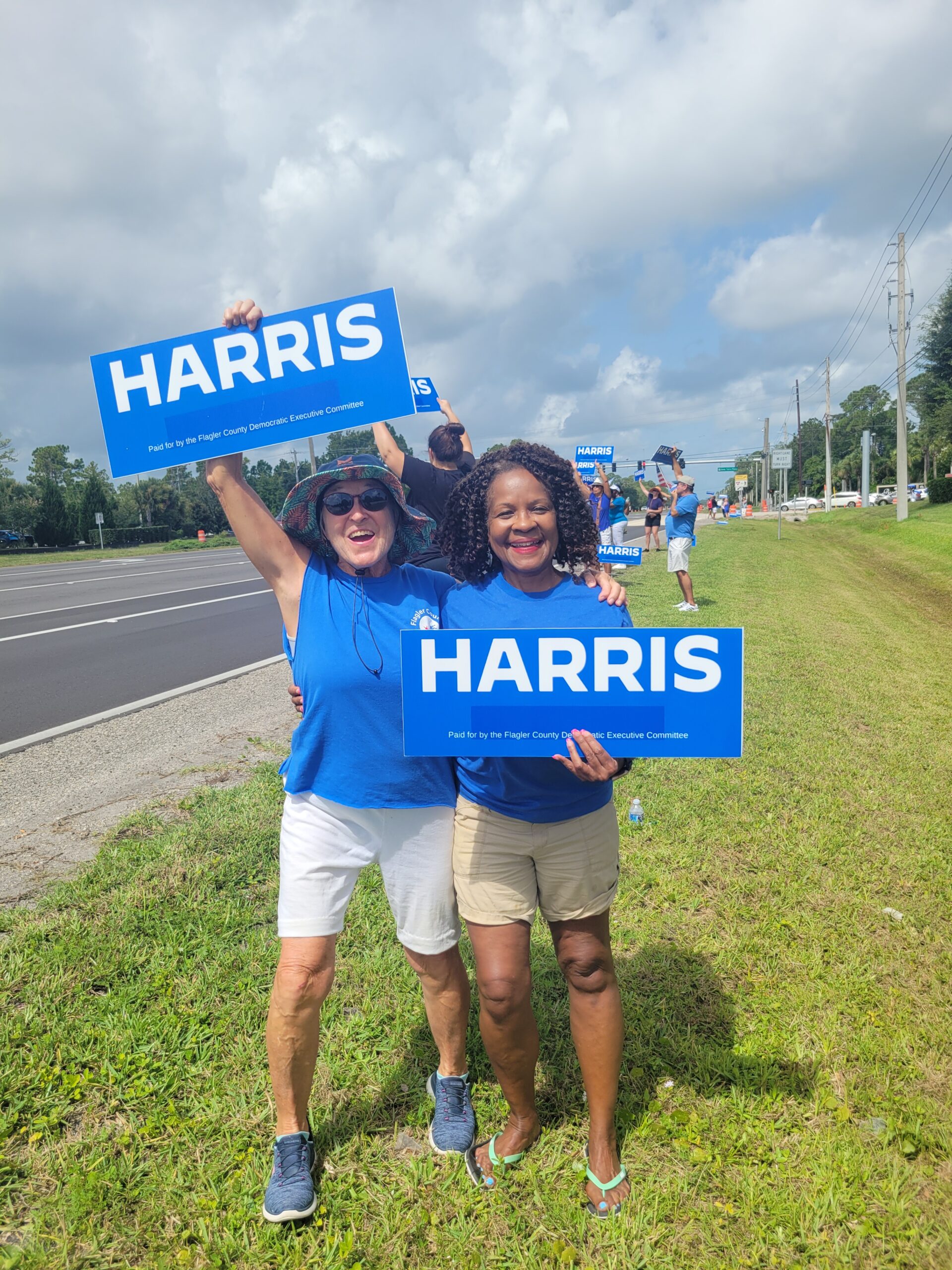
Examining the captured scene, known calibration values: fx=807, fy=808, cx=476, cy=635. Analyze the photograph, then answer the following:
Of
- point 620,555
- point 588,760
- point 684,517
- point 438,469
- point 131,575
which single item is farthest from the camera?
point 131,575

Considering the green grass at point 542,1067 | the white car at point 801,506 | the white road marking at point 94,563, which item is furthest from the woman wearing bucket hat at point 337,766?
the white car at point 801,506

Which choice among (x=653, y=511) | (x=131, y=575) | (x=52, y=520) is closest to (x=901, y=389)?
(x=653, y=511)

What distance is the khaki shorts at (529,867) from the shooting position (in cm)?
232

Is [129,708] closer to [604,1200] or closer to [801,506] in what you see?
[604,1200]

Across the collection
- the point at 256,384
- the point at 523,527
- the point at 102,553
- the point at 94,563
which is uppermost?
the point at 256,384

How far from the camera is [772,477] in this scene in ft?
380

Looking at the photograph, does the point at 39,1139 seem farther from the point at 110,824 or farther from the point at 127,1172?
the point at 110,824

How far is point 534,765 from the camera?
2297 millimetres

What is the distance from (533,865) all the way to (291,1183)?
1.14 m

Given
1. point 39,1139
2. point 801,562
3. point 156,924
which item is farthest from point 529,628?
point 801,562

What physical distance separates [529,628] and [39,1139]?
221 centimetres

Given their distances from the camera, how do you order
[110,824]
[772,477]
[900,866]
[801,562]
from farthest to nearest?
[772,477], [801,562], [110,824], [900,866]

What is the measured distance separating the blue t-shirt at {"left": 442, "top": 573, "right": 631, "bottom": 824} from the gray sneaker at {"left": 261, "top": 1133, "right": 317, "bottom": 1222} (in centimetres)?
114

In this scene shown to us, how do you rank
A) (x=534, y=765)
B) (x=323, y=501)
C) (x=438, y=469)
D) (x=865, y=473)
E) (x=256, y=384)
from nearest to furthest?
(x=534, y=765) < (x=323, y=501) < (x=256, y=384) < (x=438, y=469) < (x=865, y=473)
